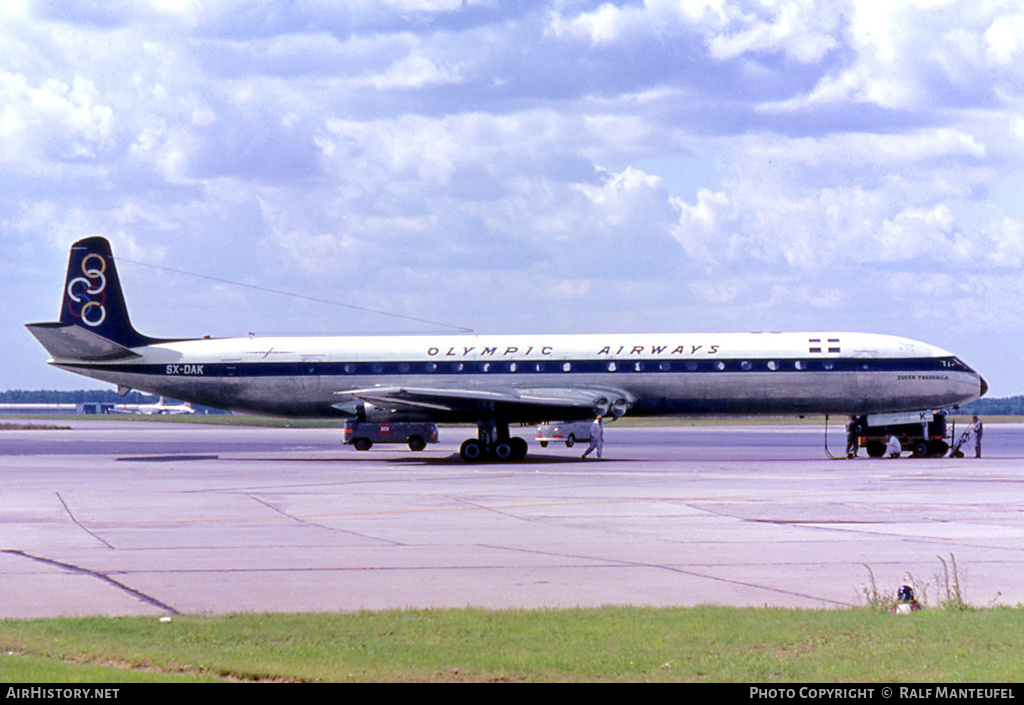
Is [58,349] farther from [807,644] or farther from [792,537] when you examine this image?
[807,644]

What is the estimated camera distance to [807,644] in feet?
25.9

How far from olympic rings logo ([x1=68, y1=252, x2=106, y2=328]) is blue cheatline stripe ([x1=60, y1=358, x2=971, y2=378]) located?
195 inches

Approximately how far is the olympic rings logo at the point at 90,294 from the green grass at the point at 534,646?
31231 millimetres

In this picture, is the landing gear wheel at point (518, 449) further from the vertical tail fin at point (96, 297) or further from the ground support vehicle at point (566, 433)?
the vertical tail fin at point (96, 297)

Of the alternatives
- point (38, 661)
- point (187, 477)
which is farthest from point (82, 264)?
point (38, 661)

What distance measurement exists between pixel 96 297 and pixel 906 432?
27.8 meters

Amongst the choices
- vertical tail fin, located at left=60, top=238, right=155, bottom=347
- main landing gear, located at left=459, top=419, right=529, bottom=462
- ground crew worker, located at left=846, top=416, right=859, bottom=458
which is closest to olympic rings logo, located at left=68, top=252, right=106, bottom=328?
vertical tail fin, located at left=60, top=238, right=155, bottom=347

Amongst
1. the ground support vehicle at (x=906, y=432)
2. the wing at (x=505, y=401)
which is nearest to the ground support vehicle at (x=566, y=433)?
the wing at (x=505, y=401)

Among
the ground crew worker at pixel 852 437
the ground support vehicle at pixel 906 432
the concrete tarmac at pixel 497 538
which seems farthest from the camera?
the ground crew worker at pixel 852 437

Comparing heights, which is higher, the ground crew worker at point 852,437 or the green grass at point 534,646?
the ground crew worker at point 852,437

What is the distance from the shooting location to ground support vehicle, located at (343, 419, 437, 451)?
122 feet

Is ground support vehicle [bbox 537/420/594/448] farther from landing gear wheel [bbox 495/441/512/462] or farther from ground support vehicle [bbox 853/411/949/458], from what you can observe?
ground support vehicle [bbox 853/411/949/458]

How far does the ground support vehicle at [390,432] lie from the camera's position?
1468 inches

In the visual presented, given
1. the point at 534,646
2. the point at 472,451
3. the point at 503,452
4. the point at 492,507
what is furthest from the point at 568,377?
the point at 534,646
